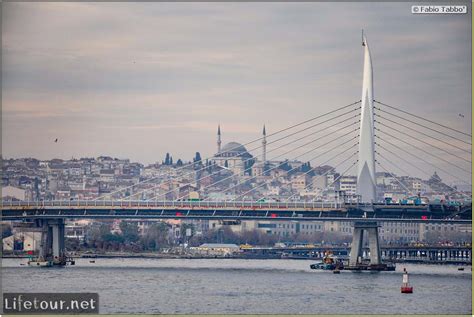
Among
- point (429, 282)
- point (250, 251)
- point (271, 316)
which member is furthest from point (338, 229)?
point (271, 316)

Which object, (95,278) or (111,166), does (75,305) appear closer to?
(95,278)

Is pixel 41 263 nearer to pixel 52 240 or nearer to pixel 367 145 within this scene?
pixel 52 240

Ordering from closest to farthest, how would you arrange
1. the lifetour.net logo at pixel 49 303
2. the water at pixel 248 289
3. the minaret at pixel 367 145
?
the lifetour.net logo at pixel 49 303 → the water at pixel 248 289 → the minaret at pixel 367 145

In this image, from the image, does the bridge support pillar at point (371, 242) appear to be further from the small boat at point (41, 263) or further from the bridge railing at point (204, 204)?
the small boat at point (41, 263)

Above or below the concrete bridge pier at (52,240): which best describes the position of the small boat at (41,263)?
below

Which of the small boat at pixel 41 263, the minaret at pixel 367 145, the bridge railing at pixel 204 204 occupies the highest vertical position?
the minaret at pixel 367 145

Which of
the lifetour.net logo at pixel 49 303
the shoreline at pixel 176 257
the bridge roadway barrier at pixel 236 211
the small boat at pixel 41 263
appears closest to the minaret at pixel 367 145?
the bridge roadway barrier at pixel 236 211
